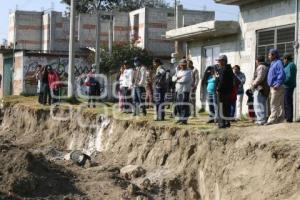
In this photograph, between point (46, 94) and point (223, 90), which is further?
point (46, 94)

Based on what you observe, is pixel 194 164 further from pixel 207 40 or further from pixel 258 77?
pixel 207 40

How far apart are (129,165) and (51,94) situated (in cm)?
906

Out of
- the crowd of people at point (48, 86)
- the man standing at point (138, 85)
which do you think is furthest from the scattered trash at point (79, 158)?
the crowd of people at point (48, 86)

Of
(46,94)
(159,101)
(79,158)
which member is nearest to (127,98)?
Result: (159,101)

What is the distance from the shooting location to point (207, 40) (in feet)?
70.8

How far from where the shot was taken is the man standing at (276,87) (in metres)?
12.8

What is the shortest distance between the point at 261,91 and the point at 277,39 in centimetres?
364

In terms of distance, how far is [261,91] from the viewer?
13.6 metres

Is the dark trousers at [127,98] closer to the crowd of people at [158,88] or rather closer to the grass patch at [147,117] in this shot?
the crowd of people at [158,88]

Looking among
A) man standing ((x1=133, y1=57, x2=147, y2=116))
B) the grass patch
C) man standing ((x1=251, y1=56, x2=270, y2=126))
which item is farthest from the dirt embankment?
man standing ((x1=251, y1=56, x2=270, y2=126))

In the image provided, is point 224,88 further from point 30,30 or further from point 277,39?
point 30,30

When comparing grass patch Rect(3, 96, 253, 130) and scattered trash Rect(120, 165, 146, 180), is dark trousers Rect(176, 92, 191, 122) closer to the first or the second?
grass patch Rect(3, 96, 253, 130)

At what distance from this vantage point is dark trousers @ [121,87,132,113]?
1805 cm

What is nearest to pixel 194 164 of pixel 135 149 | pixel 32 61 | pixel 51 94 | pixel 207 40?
pixel 135 149
